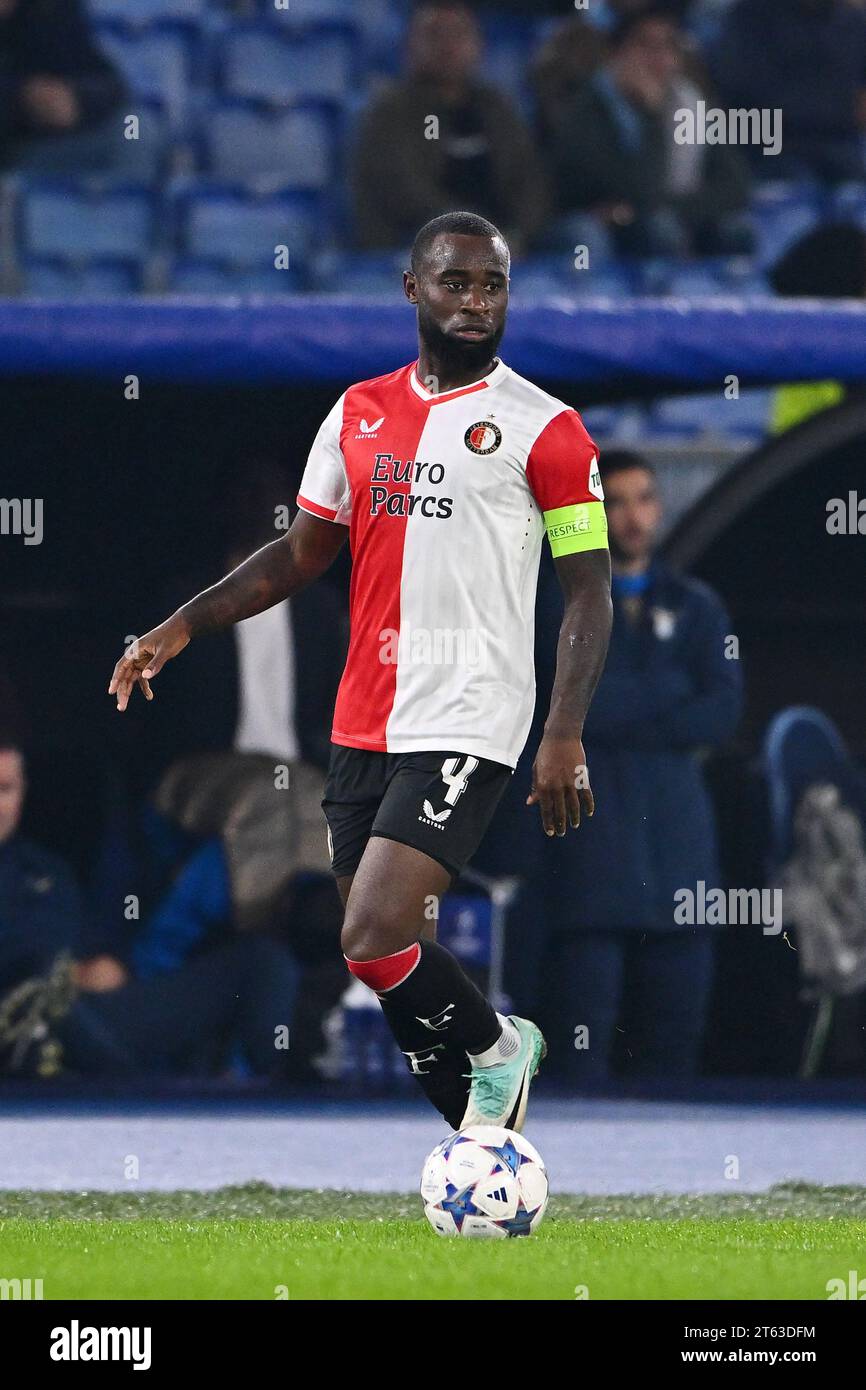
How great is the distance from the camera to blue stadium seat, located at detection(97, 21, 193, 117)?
40.8 feet

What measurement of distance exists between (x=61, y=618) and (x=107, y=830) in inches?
29.5

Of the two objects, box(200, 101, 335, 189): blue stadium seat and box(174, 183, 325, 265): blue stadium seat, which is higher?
box(200, 101, 335, 189): blue stadium seat

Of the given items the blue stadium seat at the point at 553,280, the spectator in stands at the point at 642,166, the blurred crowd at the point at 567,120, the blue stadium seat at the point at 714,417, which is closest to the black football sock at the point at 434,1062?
the blue stadium seat at the point at 714,417

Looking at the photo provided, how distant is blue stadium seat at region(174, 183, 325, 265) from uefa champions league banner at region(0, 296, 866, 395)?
4.83 metres

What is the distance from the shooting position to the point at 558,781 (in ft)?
14.1

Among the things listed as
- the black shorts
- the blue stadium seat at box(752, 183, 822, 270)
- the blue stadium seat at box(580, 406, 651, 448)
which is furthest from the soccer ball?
the blue stadium seat at box(752, 183, 822, 270)

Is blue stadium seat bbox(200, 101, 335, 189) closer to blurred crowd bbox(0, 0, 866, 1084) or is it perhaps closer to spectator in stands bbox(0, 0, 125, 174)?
spectator in stands bbox(0, 0, 125, 174)

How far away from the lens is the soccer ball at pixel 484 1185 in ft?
14.6

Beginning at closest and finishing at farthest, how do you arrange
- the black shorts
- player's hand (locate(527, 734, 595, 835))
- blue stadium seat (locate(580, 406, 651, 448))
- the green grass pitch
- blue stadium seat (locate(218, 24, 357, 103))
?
the green grass pitch, player's hand (locate(527, 734, 595, 835)), the black shorts, blue stadium seat (locate(580, 406, 651, 448)), blue stadium seat (locate(218, 24, 357, 103))

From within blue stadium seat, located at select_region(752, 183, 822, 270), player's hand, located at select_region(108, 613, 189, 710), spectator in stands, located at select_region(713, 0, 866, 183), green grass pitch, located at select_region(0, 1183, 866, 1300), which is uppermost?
spectator in stands, located at select_region(713, 0, 866, 183)

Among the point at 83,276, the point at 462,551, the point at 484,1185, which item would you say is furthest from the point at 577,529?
the point at 83,276

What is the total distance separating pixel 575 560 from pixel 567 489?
0.44 feet

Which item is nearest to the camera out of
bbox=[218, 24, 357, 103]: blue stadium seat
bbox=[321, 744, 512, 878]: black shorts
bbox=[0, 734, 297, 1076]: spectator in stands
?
bbox=[321, 744, 512, 878]: black shorts

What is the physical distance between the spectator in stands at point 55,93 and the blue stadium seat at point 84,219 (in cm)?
10
